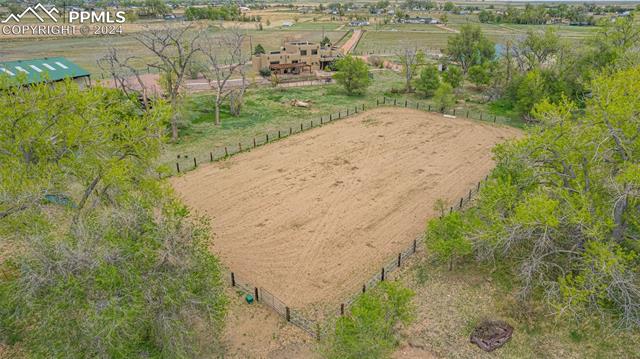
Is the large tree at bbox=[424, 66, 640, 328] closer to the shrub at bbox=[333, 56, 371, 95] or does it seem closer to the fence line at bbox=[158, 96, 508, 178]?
the fence line at bbox=[158, 96, 508, 178]

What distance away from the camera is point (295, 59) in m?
58.8

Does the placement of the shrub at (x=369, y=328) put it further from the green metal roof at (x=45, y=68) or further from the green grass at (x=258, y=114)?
the green metal roof at (x=45, y=68)

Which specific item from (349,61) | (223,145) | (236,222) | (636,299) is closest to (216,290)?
(236,222)

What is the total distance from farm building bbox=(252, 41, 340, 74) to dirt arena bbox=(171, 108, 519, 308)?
2506 centimetres

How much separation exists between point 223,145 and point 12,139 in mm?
18209

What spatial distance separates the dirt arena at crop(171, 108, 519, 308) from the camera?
18859 mm

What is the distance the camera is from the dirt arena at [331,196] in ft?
61.9

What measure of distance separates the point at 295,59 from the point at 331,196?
38549mm

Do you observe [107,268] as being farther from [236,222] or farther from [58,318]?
[236,222]

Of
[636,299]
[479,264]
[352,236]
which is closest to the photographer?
[636,299]

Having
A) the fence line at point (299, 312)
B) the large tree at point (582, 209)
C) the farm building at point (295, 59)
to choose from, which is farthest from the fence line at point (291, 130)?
the farm building at point (295, 59)

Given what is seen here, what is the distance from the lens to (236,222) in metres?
22.3

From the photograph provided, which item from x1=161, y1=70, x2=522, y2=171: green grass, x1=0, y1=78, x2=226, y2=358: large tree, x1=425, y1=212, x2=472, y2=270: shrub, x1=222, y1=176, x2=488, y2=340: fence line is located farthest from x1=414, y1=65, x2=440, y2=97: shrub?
x1=0, y1=78, x2=226, y2=358: large tree

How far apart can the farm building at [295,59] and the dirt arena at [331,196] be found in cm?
2506
